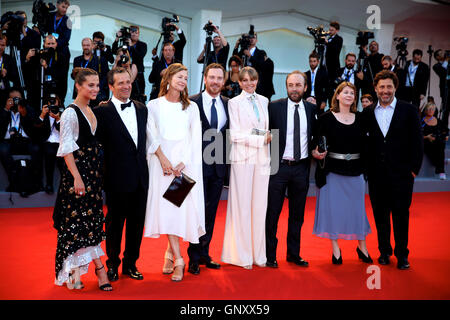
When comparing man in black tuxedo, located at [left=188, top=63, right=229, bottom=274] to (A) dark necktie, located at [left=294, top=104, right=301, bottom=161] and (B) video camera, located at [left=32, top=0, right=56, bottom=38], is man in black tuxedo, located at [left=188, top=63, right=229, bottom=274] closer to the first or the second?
(A) dark necktie, located at [left=294, top=104, right=301, bottom=161]

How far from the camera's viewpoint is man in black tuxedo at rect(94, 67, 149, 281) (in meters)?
3.23

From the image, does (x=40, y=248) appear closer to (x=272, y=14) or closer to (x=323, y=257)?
(x=323, y=257)

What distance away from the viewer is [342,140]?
12.5 feet

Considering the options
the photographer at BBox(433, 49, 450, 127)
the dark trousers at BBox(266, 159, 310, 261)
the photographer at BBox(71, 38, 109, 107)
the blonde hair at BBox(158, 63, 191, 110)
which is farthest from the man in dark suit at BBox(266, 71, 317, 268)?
the photographer at BBox(433, 49, 450, 127)

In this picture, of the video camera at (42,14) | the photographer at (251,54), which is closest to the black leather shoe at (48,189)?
the video camera at (42,14)

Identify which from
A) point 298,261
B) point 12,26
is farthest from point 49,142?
point 298,261

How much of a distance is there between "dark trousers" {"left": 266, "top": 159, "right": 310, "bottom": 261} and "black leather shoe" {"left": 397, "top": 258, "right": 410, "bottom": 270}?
829 mm

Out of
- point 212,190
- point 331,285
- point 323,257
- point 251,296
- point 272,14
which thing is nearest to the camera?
point 251,296

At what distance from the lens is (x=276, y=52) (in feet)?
35.7

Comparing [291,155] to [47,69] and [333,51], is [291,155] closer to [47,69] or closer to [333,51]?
[47,69]

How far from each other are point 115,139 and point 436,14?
32.7 feet

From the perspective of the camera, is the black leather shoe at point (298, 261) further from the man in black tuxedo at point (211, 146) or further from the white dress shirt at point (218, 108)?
the white dress shirt at point (218, 108)

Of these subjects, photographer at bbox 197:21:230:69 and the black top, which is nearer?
the black top

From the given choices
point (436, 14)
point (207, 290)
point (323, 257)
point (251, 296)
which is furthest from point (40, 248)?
point (436, 14)
